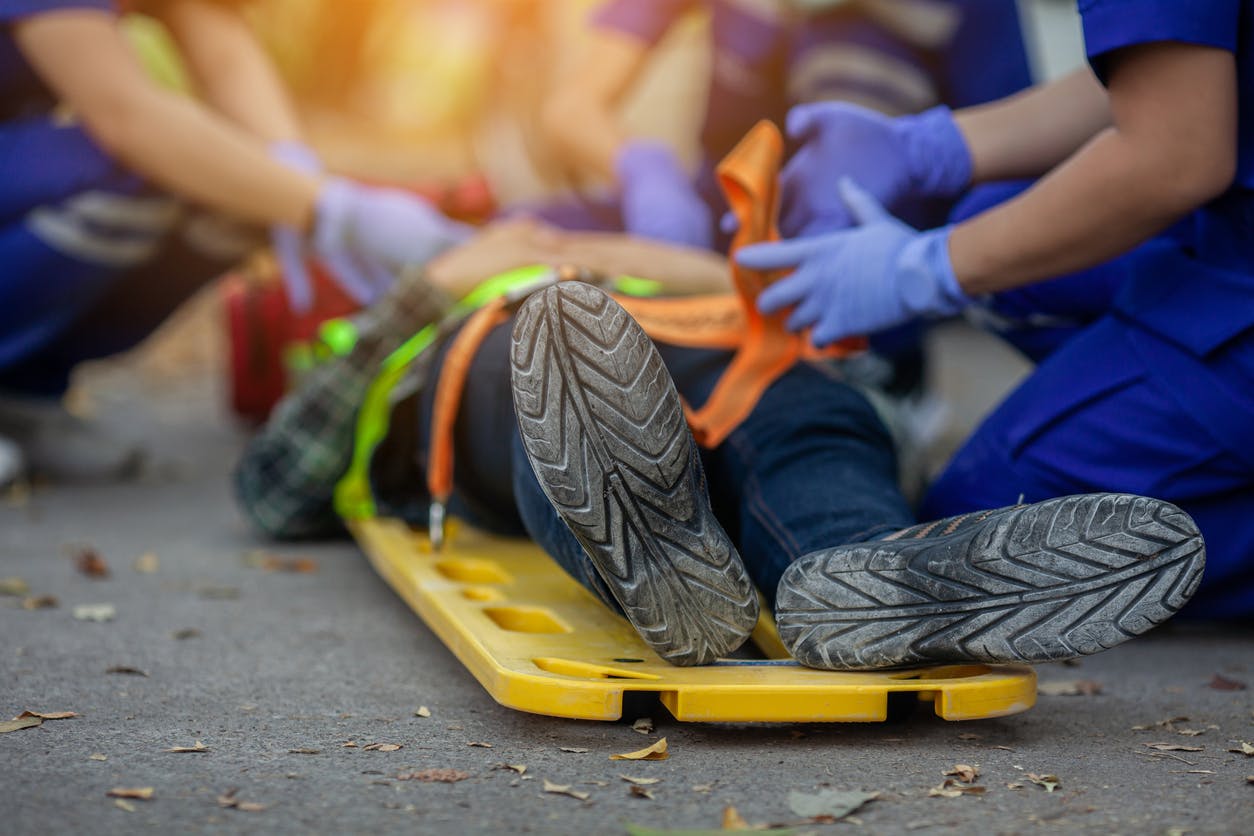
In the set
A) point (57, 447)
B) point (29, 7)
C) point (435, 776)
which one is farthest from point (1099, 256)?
point (57, 447)

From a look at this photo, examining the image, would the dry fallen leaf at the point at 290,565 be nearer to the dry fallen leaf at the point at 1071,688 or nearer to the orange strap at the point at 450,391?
the orange strap at the point at 450,391

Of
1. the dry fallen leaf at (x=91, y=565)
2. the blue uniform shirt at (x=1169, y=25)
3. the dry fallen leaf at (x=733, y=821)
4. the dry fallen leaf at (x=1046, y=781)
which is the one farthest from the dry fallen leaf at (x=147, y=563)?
the blue uniform shirt at (x=1169, y=25)

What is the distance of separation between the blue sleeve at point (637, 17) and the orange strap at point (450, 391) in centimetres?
161

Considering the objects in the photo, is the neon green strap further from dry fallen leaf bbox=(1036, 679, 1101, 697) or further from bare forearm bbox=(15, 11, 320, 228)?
bare forearm bbox=(15, 11, 320, 228)

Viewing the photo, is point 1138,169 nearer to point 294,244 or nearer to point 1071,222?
point 1071,222

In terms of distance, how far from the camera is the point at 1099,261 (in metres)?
1.38

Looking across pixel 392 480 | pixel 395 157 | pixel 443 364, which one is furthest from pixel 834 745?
pixel 395 157

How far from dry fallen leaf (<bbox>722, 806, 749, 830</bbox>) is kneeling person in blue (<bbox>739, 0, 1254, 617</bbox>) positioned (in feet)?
2.28

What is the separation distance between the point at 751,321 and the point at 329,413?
0.67 meters

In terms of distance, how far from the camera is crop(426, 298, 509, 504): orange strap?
62.8 inches

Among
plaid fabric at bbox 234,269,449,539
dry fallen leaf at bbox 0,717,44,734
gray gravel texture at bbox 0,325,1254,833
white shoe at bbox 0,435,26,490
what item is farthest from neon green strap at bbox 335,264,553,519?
white shoe at bbox 0,435,26,490

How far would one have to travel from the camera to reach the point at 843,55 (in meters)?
2.79

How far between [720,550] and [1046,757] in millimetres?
337

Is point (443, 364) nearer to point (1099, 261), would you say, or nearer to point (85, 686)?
point (85, 686)
